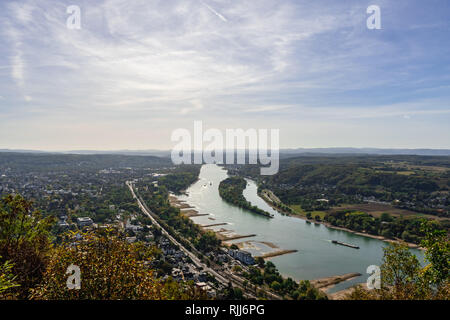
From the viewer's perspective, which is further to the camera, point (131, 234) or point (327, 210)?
point (327, 210)

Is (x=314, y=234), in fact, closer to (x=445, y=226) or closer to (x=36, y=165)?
(x=445, y=226)

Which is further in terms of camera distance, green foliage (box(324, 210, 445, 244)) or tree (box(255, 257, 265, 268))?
green foliage (box(324, 210, 445, 244))

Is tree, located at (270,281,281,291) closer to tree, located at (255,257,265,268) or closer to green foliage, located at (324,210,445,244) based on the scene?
tree, located at (255,257,265,268)

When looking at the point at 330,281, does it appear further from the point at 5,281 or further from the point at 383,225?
the point at 5,281

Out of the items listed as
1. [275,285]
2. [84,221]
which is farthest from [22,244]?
[84,221]

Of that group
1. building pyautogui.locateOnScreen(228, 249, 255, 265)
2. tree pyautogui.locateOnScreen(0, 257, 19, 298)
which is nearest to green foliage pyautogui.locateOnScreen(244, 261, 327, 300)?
building pyautogui.locateOnScreen(228, 249, 255, 265)

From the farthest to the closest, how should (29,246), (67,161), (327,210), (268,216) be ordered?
(67,161)
(327,210)
(268,216)
(29,246)
